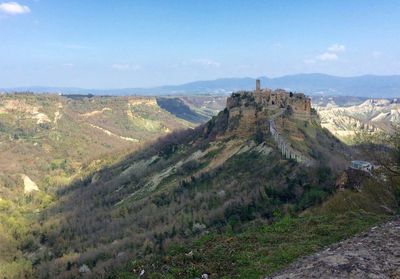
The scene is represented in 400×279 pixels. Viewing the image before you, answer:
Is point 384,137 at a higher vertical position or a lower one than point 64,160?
higher

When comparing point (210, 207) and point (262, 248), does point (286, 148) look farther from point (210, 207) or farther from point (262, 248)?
point (262, 248)

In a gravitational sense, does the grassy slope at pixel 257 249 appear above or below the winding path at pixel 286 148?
above

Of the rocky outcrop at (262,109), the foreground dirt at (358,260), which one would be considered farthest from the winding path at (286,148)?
the foreground dirt at (358,260)

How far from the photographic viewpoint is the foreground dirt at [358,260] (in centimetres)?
1358

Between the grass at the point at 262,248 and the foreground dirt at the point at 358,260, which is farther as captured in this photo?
the grass at the point at 262,248

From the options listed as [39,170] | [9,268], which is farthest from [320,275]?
[39,170]

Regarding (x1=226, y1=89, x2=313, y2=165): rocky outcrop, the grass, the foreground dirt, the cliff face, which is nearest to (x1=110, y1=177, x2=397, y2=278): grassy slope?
the grass

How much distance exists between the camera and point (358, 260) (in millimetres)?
14312

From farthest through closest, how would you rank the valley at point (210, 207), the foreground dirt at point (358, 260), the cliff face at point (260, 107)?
the cliff face at point (260, 107), the valley at point (210, 207), the foreground dirt at point (358, 260)

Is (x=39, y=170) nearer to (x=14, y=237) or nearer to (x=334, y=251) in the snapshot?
(x=14, y=237)

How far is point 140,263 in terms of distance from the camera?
21562mm

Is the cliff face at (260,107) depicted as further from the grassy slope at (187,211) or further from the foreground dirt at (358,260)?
the foreground dirt at (358,260)

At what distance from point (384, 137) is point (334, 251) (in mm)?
11097

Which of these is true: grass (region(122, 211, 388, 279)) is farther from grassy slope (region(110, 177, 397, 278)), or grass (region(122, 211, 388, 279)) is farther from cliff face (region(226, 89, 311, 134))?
cliff face (region(226, 89, 311, 134))
